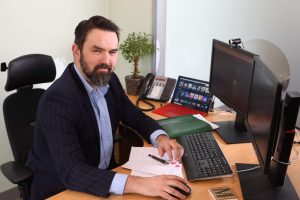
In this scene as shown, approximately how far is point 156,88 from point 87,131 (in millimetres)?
963

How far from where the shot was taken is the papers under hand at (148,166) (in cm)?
130

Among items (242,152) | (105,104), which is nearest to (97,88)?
(105,104)

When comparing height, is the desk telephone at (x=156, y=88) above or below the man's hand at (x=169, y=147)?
above

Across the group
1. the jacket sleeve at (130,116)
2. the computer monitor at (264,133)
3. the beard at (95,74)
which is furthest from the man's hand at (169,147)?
the beard at (95,74)

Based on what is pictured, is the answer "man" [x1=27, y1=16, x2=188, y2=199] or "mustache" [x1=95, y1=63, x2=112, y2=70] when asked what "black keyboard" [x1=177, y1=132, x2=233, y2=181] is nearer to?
"man" [x1=27, y1=16, x2=188, y2=199]

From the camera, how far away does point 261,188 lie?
1.20 meters

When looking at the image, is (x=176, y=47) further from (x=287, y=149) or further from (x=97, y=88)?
(x=287, y=149)

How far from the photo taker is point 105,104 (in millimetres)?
1558

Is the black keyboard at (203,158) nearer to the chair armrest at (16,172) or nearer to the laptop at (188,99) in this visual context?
the laptop at (188,99)

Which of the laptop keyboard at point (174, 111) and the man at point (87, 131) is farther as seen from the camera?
the laptop keyboard at point (174, 111)

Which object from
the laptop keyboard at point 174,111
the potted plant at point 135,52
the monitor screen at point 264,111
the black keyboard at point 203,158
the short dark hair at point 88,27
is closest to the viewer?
the monitor screen at point 264,111

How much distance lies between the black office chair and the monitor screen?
1075 mm

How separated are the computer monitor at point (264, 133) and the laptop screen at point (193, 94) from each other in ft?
1.99

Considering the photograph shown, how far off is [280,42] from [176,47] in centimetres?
100
